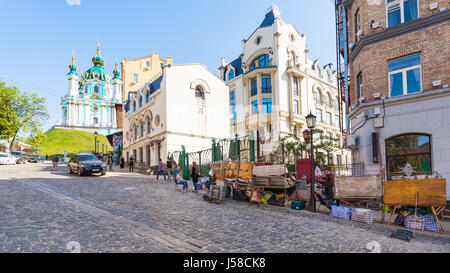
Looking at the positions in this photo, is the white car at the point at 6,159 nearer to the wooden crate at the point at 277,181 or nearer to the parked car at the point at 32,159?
the parked car at the point at 32,159

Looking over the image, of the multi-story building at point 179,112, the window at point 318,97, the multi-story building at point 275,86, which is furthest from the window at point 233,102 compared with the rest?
the window at point 318,97

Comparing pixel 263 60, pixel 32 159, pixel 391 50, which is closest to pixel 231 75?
pixel 263 60

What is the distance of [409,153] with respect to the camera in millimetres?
12055

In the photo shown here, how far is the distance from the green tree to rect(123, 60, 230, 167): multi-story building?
2154cm

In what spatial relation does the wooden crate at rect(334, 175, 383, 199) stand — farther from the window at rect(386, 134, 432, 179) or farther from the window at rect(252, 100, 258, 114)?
the window at rect(252, 100, 258, 114)

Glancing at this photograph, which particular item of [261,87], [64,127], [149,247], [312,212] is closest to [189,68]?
[261,87]

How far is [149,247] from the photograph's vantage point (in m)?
5.78

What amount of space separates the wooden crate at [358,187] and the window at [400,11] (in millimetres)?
7669

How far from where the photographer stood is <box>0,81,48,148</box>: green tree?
4216cm

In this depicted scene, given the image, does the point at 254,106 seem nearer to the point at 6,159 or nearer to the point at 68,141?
the point at 6,159

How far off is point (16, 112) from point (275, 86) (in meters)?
38.7

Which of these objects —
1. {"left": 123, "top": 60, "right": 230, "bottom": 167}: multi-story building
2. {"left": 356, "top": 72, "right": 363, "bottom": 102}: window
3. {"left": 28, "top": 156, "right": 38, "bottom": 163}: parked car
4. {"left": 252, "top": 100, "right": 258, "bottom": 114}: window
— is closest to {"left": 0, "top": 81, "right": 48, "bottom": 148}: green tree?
{"left": 28, "top": 156, "right": 38, "bottom": 163}: parked car
